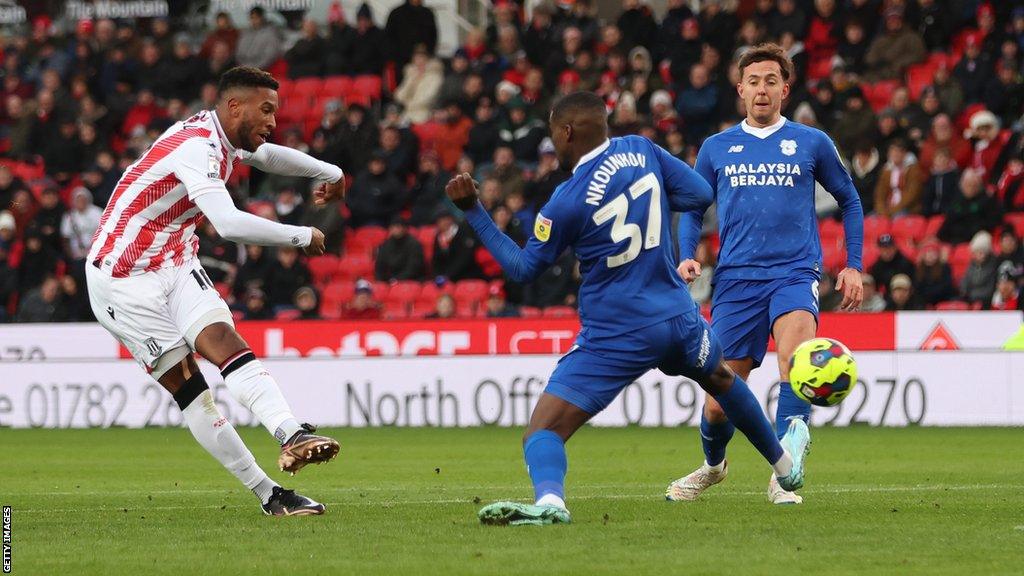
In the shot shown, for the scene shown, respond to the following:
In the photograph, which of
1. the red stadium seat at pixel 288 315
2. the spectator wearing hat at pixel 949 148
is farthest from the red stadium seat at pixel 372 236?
the spectator wearing hat at pixel 949 148

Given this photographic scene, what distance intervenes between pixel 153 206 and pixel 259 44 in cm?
1860

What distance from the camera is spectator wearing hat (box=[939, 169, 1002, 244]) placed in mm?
19812

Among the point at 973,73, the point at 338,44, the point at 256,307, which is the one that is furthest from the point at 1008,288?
the point at 338,44

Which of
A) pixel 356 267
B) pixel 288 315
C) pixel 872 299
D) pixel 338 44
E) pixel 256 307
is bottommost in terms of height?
pixel 288 315

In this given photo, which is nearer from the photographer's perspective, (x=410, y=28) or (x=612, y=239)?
(x=612, y=239)

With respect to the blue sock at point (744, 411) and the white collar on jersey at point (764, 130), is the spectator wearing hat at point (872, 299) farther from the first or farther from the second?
the blue sock at point (744, 411)

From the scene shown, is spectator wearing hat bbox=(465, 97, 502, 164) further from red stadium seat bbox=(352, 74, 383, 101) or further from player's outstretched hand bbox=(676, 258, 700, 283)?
player's outstretched hand bbox=(676, 258, 700, 283)

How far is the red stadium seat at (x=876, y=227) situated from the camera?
20750 mm

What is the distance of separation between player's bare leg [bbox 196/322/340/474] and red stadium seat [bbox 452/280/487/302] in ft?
42.8

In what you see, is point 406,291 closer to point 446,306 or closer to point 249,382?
point 446,306

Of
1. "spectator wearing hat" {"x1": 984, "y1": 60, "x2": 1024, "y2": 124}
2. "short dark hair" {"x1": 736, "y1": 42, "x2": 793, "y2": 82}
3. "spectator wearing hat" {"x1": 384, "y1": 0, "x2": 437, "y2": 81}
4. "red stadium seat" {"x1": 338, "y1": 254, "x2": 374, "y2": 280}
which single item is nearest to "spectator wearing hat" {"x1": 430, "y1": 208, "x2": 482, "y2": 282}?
"red stadium seat" {"x1": 338, "y1": 254, "x2": 374, "y2": 280}

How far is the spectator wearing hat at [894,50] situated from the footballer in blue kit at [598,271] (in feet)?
50.9

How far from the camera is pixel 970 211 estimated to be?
20.0 meters

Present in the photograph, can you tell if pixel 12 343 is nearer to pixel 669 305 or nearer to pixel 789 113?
pixel 789 113
